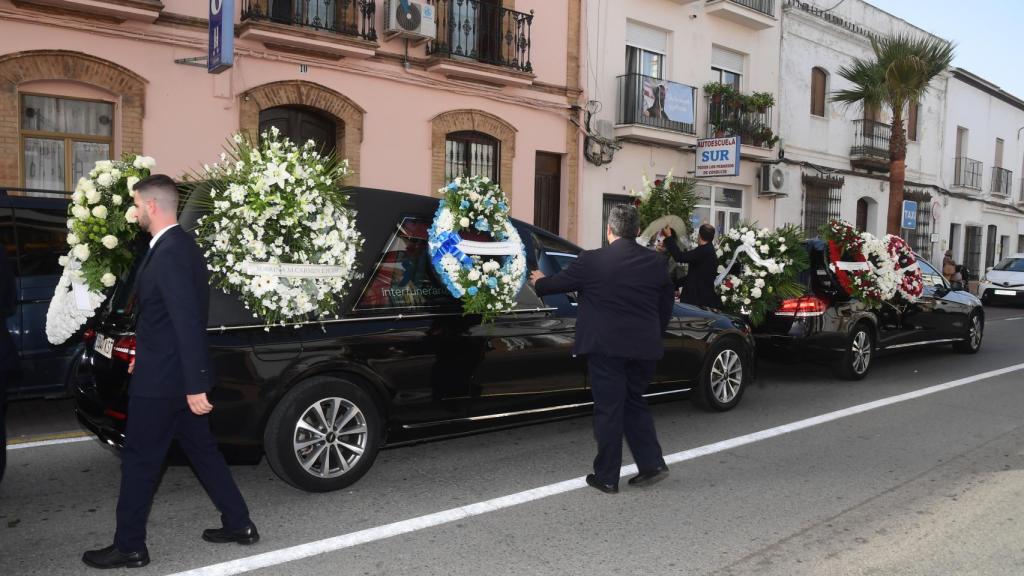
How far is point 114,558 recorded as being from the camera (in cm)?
357

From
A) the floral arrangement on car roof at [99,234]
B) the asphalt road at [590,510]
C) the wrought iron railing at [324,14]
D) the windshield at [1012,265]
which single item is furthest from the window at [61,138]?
the windshield at [1012,265]

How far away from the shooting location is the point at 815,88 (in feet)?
72.8

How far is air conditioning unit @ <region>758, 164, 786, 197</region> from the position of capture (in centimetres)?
2008

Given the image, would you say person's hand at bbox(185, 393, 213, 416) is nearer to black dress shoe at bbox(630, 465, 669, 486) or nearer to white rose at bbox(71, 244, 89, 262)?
white rose at bbox(71, 244, 89, 262)

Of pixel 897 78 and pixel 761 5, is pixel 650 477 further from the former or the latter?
pixel 761 5

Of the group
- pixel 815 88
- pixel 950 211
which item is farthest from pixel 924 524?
pixel 950 211

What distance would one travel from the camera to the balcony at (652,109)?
16.4 meters

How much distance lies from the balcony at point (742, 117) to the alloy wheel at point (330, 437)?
15220 millimetres

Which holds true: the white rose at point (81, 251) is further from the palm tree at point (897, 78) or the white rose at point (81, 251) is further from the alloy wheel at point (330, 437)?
the palm tree at point (897, 78)

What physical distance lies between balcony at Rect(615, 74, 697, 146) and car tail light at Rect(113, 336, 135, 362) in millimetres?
13234

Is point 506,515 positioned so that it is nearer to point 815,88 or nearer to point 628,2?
point 628,2

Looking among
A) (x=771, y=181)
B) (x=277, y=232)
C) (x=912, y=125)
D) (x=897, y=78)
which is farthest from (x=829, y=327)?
(x=912, y=125)

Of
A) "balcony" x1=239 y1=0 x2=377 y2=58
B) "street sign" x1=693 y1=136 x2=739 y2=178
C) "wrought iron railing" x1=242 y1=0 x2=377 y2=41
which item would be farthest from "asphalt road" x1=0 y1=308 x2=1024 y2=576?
"street sign" x1=693 y1=136 x2=739 y2=178

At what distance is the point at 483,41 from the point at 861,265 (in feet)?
27.2
